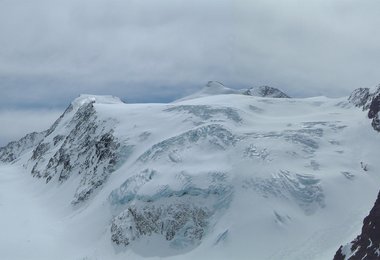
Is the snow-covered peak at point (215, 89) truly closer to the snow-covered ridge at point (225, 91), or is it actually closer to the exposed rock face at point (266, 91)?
the snow-covered ridge at point (225, 91)

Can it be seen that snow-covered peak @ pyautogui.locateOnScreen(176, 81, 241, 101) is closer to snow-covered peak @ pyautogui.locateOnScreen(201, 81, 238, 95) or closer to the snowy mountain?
snow-covered peak @ pyautogui.locateOnScreen(201, 81, 238, 95)

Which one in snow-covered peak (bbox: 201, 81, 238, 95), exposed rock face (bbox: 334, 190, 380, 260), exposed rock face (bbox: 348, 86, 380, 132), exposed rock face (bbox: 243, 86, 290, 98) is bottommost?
exposed rock face (bbox: 243, 86, 290, 98)

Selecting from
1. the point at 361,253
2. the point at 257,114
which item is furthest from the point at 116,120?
the point at 361,253

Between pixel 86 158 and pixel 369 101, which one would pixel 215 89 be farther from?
pixel 369 101

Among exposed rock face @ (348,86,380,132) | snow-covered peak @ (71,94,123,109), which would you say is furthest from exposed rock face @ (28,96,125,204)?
exposed rock face @ (348,86,380,132)

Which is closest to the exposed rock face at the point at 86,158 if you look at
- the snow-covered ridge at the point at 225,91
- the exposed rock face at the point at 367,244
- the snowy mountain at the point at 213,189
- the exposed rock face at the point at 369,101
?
the snowy mountain at the point at 213,189

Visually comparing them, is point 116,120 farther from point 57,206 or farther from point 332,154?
point 332,154
